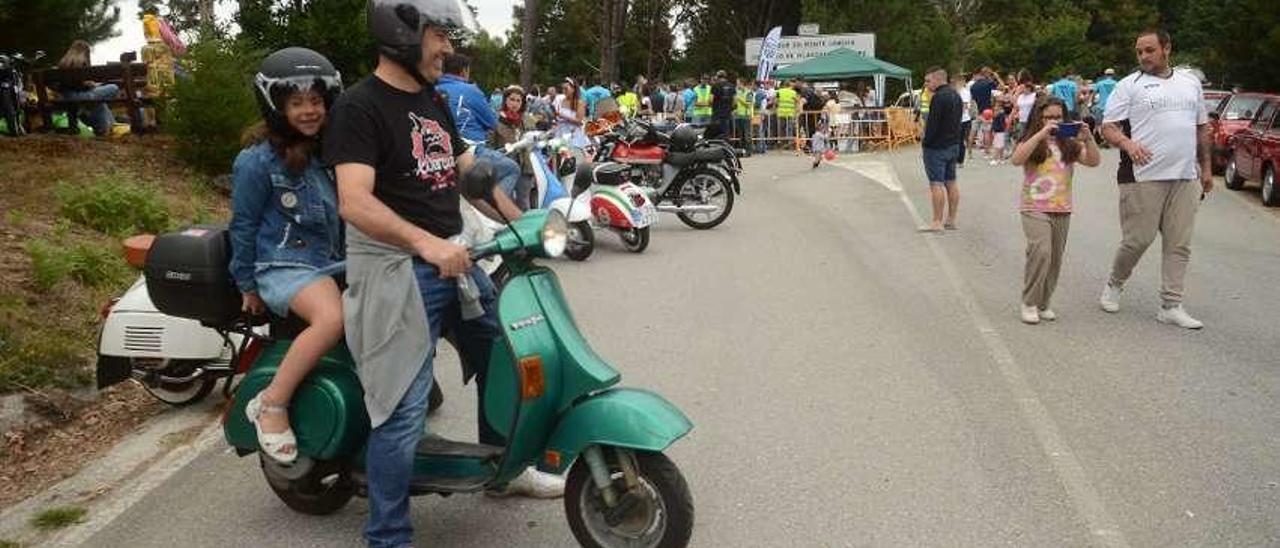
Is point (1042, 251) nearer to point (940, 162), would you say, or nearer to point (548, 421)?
point (940, 162)

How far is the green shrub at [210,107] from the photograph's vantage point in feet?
36.3

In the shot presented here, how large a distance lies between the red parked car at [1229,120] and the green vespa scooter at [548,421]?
16183 millimetres

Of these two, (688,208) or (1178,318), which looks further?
(688,208)

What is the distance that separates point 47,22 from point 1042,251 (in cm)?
900

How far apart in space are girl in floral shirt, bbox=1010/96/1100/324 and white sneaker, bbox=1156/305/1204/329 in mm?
764

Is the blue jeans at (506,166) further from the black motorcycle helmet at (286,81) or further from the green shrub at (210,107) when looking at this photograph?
the green shrub at (210,107)

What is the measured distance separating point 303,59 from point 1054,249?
17.0ft

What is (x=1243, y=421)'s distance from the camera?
504 centimetres

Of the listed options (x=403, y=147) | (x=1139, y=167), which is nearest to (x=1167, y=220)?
(x=1139, y=167)

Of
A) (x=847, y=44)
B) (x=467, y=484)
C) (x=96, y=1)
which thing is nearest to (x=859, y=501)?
(x=467, y=484)

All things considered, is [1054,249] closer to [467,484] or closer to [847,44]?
[467,484]

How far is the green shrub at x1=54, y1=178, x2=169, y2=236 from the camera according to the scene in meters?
8.34

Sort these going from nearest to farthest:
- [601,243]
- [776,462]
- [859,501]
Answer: [859,501]
[776,462]
[601,243]

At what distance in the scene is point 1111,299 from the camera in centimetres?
739
